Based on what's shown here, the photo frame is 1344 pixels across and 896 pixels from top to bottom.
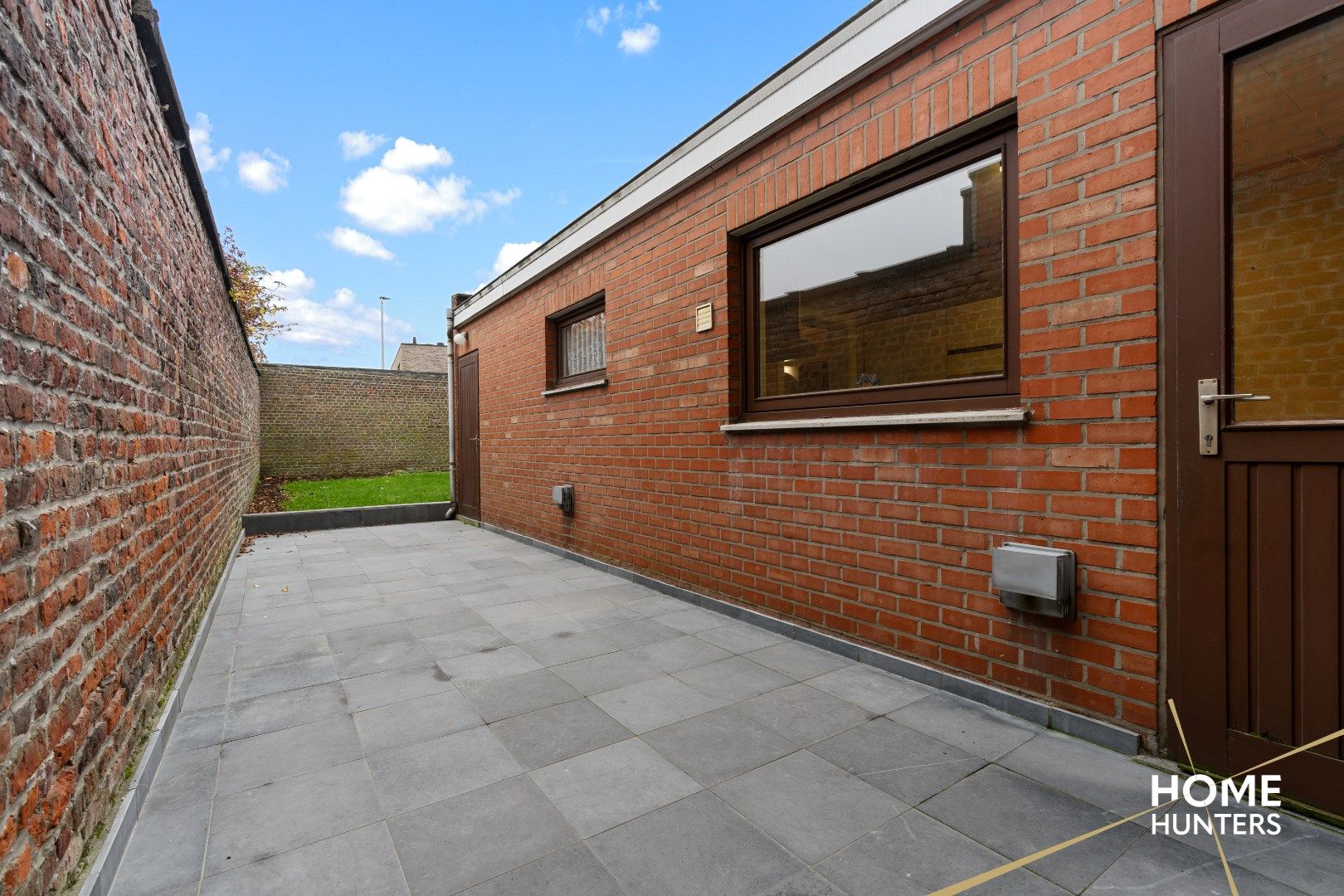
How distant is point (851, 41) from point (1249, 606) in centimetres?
280

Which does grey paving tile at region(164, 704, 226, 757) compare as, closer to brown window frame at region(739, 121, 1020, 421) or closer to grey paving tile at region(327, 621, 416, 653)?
grey paving tile at region(327, 621, 416, 653)

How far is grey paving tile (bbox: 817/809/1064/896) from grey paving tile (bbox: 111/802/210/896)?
5.34 feet

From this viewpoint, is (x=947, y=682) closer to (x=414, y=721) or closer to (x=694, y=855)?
(x=694, y=855)

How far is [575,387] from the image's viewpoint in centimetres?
536

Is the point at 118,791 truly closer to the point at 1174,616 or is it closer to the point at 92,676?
the point at 92,676

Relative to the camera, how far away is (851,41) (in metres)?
2.80

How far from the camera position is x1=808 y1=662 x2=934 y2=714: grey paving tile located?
244cm

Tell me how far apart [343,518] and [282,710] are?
20.7ft

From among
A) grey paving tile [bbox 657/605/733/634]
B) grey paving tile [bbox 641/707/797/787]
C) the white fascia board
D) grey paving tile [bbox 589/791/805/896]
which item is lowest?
grey paving tile [bbox 657/605/733/634]

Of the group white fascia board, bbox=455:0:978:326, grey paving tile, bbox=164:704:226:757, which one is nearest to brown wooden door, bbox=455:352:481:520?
white fascia board, bbox=455:0:978:326

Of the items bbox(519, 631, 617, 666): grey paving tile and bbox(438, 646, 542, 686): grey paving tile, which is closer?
bbox(438, 646, 542, 686): grey paving tile

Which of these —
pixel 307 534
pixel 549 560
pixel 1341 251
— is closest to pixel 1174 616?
pixel 1341 251

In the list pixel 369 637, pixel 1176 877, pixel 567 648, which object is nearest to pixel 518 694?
pixel 567 648

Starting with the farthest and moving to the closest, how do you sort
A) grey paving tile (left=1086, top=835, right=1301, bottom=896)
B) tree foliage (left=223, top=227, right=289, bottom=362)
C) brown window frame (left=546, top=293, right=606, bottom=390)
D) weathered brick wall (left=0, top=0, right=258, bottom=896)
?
tree foliage (left=223, top=227, right=289, bottom=362)
brown window frame (left=546, top=293, right=606, bottom=390)
grey paving tile (left=1086, top=835, right=1301, bottom=896)
weathered brick wall (left=0, top=0, right=258, bottom=896)
